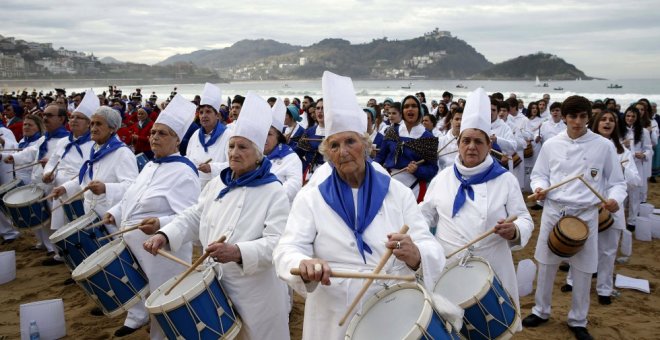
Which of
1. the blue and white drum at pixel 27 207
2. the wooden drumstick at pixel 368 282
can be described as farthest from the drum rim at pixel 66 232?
the wooden drumstick at pixel 368 282

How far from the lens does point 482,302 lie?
3.21m

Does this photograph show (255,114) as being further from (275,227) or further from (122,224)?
(122,224)

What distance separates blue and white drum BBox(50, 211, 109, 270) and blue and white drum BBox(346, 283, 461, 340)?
3867 mm

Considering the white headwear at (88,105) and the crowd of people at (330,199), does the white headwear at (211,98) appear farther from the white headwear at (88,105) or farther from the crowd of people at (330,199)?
the white headwear at (88,105)

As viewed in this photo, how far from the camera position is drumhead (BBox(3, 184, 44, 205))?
735cm

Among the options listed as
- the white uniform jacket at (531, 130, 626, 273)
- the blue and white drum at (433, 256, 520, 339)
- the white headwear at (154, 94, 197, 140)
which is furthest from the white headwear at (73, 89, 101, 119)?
the white uniform jacket at (531, 130, 626, 273)

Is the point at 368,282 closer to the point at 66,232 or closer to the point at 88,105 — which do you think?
the point at 66,232

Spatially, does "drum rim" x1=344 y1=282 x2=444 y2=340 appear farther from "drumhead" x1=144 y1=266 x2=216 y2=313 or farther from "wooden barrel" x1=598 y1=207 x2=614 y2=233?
"wooden barrel" x1=598 y1=207 x2=614 y2=233

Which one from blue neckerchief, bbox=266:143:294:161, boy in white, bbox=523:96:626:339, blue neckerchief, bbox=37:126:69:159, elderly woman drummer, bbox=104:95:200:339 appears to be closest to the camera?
elderly woman drummer, bbox=104:95:200:339

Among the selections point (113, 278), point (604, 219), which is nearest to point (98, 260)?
point (113, 278)

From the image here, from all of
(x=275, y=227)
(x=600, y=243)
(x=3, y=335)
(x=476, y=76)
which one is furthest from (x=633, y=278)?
(x=476, y=76)

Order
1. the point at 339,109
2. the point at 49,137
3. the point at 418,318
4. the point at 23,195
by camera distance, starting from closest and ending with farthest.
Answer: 1. the point at 418,318
2. the point at 339,109
3. the point at 23,195
4. the point at 49,137

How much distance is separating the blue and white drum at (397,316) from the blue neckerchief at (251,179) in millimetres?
1420

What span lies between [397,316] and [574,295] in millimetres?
3758
